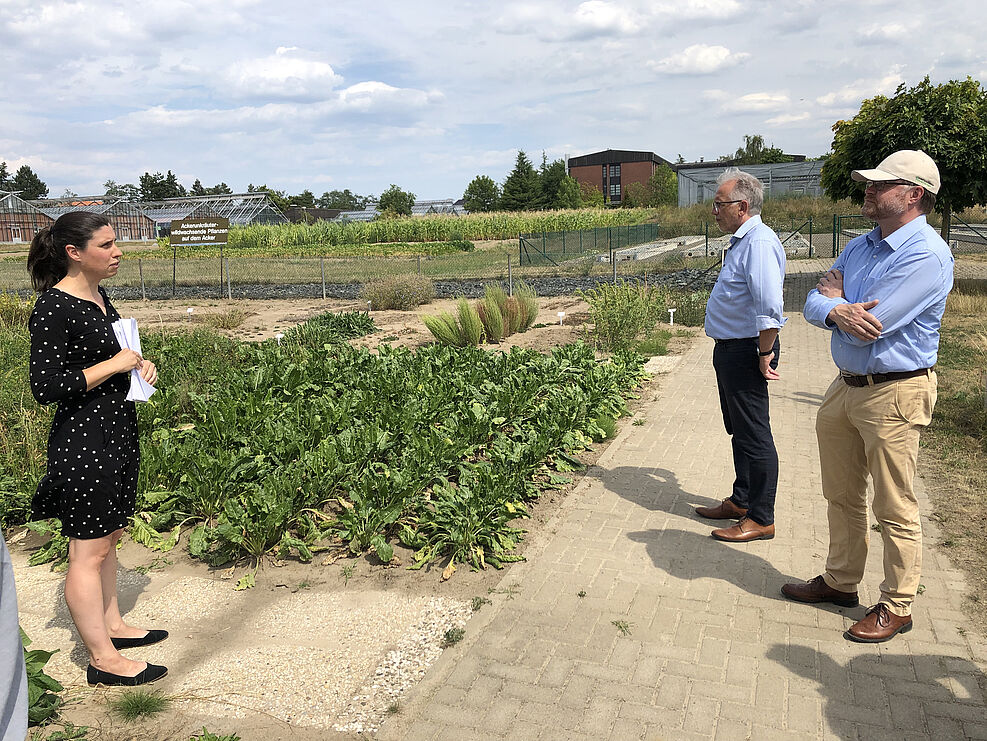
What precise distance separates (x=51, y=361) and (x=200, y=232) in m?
22.3

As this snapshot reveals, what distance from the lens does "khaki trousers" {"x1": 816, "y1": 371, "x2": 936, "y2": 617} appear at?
3215 millimetres

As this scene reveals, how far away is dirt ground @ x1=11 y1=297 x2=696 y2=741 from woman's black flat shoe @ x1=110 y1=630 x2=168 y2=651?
0.12 ft

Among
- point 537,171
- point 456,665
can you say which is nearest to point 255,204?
point 537,171

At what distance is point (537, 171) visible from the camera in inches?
2857

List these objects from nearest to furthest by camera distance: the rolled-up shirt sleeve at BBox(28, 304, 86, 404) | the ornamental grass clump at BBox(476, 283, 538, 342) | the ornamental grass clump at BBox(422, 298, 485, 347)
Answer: the rolled-up shirt sleeve at BBox(28, 304, 86, 404)
the ornamental grass clump at BBox(422, 298, 485, 347)
the ornamental grass clump at BBox(476, 283, 538, 342)

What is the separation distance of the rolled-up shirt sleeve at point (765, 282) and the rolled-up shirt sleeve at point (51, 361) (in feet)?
11.0

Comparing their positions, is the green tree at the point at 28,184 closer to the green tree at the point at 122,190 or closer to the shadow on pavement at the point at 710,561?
the green tree at the point at 122,190

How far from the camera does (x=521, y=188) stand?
230ft

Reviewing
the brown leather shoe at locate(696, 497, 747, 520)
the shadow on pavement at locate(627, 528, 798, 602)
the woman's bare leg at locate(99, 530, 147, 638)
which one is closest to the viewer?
the woman's bare leg at locate(99, 530, 147, 638)

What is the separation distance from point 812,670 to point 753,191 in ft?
8.30

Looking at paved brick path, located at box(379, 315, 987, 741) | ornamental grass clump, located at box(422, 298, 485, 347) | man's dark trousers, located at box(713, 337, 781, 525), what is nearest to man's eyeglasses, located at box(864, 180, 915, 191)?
man's dark trousers, located at box(713, 337, 781, 525)

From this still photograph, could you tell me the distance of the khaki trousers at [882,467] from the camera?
321 centimetres

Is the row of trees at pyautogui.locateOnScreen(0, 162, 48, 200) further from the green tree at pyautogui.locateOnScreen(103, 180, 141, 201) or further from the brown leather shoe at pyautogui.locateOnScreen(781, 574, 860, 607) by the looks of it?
the brown leather shoe at pyautogui.locateOnScreen(781, 574, 860, 607)

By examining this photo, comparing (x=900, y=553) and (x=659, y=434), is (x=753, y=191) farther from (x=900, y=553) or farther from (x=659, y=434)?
(x=659, y=434)
